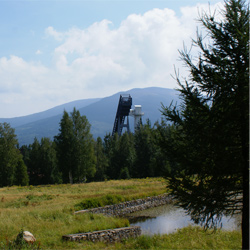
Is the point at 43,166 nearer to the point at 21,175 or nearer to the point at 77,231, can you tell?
the point at 21,175

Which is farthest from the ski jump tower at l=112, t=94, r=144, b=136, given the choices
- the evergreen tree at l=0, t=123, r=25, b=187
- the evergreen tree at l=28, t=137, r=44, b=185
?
the evergreen tree at l=0, t=123, r=25, b=187

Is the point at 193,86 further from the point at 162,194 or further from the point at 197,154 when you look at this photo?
the point at 162,194

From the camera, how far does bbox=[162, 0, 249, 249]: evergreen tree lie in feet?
25.2

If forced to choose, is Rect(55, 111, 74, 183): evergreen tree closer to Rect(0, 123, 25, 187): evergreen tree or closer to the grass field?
Rect(0, 123, 25, 187): evergreen tree

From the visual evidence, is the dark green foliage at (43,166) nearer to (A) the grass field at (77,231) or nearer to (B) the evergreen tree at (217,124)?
(A) the grass field at (77,231)

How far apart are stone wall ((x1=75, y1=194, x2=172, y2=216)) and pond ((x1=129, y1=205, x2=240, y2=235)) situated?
628 mm

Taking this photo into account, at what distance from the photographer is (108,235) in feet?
44.3

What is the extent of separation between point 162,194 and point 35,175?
45.3 m

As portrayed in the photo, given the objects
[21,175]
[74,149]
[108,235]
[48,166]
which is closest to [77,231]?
[108,235]

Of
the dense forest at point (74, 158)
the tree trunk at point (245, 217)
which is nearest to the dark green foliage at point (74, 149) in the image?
the dense forest at point (74, 158)

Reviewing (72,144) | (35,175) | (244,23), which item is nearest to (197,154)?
(244,23)

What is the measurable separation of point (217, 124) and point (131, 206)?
56.7 ft

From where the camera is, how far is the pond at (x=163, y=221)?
1633 centimetres

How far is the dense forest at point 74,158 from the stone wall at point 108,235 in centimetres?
1693
